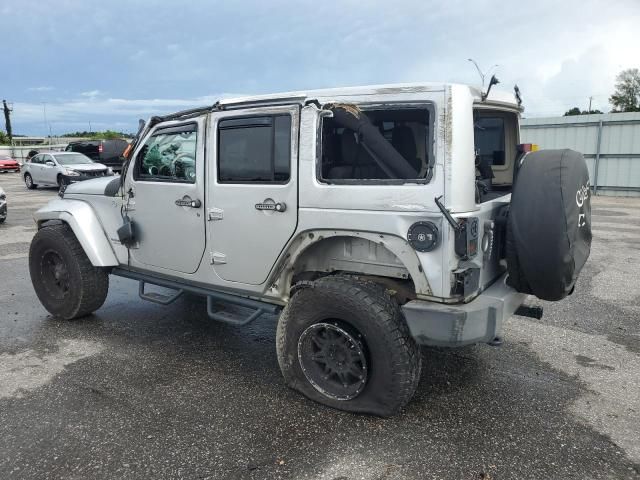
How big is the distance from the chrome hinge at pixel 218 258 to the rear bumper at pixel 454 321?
1.50 m

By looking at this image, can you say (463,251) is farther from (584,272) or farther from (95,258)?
(584,272)

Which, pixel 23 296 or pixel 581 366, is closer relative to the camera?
pixel 581 366

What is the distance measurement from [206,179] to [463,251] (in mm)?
1980

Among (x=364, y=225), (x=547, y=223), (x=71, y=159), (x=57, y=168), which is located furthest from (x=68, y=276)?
(x=71, y=159)

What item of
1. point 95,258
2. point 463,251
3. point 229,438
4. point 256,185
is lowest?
point 229,438

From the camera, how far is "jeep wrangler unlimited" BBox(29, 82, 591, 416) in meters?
2.92

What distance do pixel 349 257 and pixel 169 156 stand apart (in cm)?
181

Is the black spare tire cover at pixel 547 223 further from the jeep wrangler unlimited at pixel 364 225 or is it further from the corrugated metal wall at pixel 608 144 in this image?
the corrugated metal wall at pixel 608 144

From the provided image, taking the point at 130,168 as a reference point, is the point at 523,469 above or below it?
below

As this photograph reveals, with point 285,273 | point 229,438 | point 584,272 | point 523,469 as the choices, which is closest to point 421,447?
point 523,469

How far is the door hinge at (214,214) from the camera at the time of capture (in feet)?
12.4

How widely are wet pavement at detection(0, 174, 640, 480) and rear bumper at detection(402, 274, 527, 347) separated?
62 cm

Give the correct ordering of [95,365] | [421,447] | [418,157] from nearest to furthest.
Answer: [421,447] < [418,157] < [95,365]

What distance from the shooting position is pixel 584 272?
274 inches
